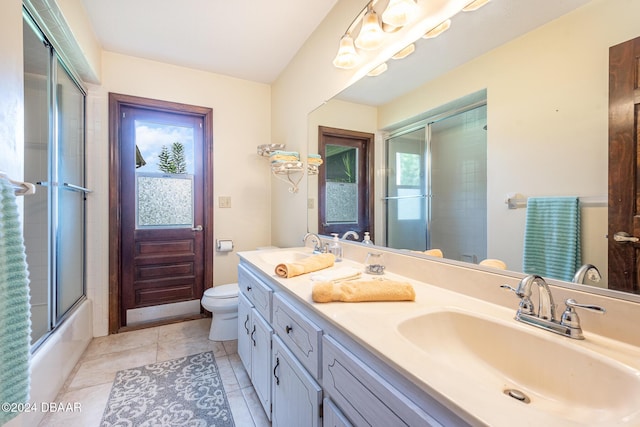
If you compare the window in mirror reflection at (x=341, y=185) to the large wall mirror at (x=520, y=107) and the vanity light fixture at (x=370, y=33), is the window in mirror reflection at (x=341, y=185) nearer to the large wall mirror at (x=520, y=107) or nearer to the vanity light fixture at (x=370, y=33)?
the large wall mirror at (x=520, y=107)

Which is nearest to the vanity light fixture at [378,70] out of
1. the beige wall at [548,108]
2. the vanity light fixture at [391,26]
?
the vanity light fixture at [391,26]

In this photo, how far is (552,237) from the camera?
2.72 feet

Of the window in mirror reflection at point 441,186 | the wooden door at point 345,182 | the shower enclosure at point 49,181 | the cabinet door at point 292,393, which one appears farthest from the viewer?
the wooden door at point 345,182

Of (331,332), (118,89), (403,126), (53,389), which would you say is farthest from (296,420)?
(118,89)

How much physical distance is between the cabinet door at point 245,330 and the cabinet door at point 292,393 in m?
0.43

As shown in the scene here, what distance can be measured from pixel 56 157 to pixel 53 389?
1.41 m

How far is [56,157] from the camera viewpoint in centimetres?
177

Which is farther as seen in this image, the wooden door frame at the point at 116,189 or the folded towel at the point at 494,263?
the wooden door frame at the point at 116,189

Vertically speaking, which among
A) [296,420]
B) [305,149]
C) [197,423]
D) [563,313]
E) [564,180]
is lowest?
[197,423]

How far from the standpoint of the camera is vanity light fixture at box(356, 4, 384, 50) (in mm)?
1364

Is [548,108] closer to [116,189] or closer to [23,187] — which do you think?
[23,187]

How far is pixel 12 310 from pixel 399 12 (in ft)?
5.83

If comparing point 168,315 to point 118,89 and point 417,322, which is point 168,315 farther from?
point 417,322

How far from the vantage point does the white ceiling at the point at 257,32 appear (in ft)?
3.15
